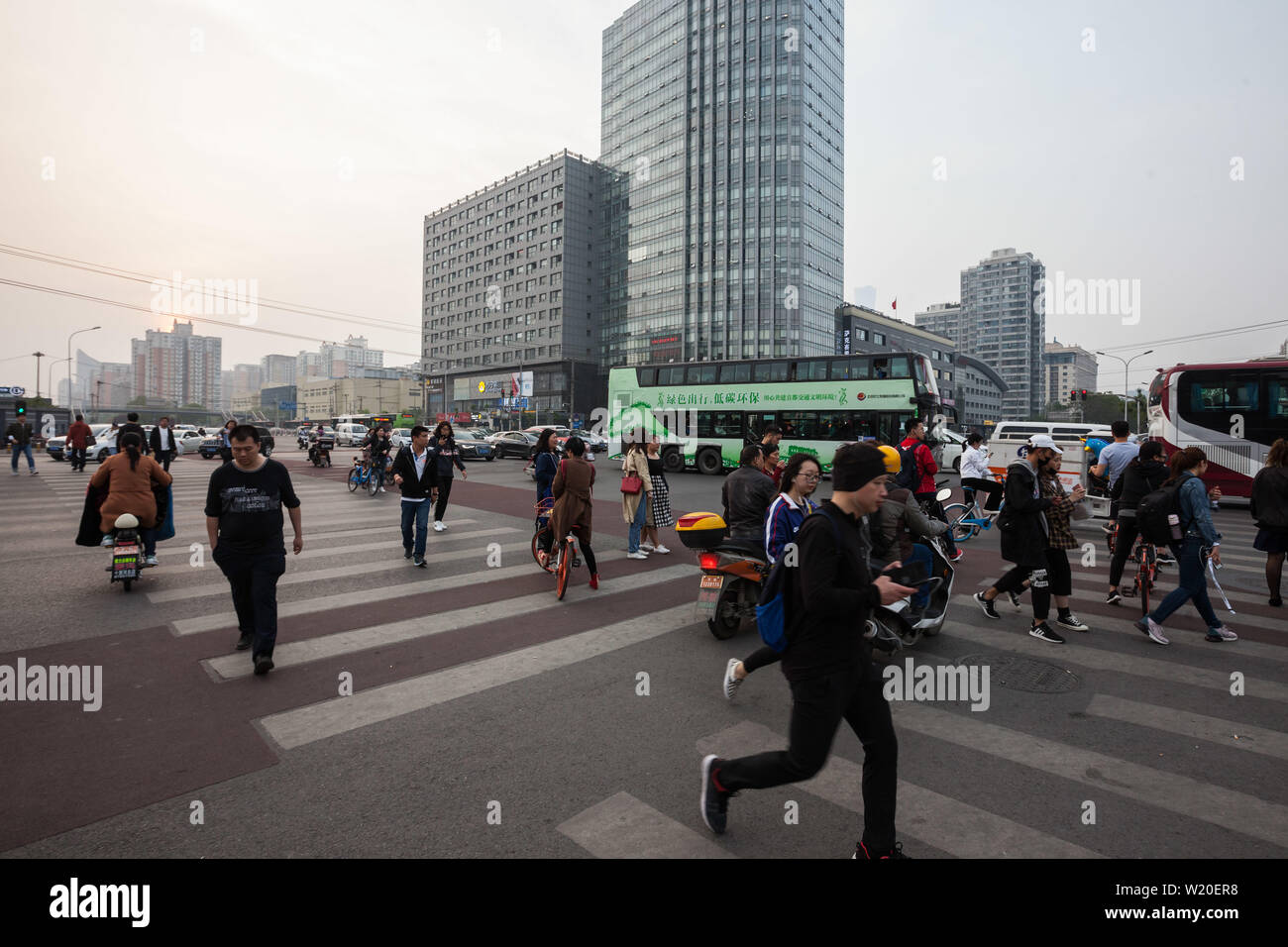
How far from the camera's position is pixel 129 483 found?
744 centimetres

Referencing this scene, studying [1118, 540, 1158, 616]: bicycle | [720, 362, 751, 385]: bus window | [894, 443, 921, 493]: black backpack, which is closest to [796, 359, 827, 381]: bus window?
[720, 362, 751, 385]: bus window

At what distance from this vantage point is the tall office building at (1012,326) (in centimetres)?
13525

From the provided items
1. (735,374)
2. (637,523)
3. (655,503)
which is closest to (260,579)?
(637,523)

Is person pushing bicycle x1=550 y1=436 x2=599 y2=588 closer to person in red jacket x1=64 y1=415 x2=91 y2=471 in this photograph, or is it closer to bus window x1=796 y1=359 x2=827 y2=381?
bus window x1=796 y1=359 x2=827 y2=381

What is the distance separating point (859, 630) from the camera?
2.69 m

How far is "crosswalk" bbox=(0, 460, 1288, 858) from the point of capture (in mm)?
3078

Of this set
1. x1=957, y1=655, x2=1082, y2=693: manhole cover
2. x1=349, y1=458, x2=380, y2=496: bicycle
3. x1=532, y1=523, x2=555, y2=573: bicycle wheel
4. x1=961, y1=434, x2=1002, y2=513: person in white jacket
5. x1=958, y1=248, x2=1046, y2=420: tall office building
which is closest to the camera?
x1=957, y1=655, x2=1082, y2=693: manhole cover

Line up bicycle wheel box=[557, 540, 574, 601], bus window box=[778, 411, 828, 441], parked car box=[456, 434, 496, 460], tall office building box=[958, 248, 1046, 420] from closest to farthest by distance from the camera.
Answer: bicycle wheel box=[557, 540, 574, 601]
bus window box=[778, 411, 828, 441]
parked car box=[456, 434, 496, 460]
tall office building box=[958, 248, 1046, 420]

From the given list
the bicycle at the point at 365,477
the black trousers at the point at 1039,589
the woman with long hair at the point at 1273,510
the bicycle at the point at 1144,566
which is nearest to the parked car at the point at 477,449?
the bicycle at the point at 365,477

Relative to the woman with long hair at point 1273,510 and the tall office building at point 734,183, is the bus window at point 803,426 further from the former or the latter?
the tall office building at point 734,183

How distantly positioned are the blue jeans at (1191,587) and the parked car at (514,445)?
31171 millimetres

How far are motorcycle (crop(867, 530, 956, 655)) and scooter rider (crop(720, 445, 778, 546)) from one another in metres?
1.16

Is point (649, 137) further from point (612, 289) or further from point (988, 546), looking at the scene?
point (988, 546)
